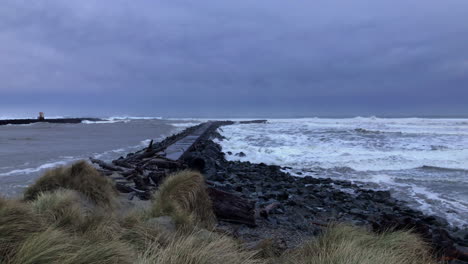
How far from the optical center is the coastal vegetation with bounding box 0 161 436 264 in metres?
2.45

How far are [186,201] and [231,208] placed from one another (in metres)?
1.10

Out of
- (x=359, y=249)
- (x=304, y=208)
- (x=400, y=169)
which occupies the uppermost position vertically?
(x=359, y=249)

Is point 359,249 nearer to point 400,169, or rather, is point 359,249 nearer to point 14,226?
point 14,226

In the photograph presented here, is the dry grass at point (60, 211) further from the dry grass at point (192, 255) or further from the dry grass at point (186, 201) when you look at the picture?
the dry grass at point (192, 255)

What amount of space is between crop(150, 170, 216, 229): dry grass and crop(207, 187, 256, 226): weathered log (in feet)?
1.05

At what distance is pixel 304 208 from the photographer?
294 inches

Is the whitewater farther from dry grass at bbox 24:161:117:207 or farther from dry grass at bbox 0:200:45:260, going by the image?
dry grass at bbox 0:200:45:260

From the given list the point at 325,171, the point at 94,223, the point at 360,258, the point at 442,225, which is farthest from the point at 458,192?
the point at 94,223

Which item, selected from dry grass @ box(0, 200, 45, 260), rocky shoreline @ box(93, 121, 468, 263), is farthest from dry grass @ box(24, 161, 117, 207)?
dry grass @ box(0, 200, 45, 260)

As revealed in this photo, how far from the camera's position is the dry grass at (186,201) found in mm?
4480

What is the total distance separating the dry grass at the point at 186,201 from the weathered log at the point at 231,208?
0.32 meters

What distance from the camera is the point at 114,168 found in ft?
30.6

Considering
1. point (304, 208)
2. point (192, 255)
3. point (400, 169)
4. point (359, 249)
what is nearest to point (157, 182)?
point (304, 208)

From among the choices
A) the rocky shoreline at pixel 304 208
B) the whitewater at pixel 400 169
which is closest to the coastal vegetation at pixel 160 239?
the rocky shoreline at pixel 304 208
